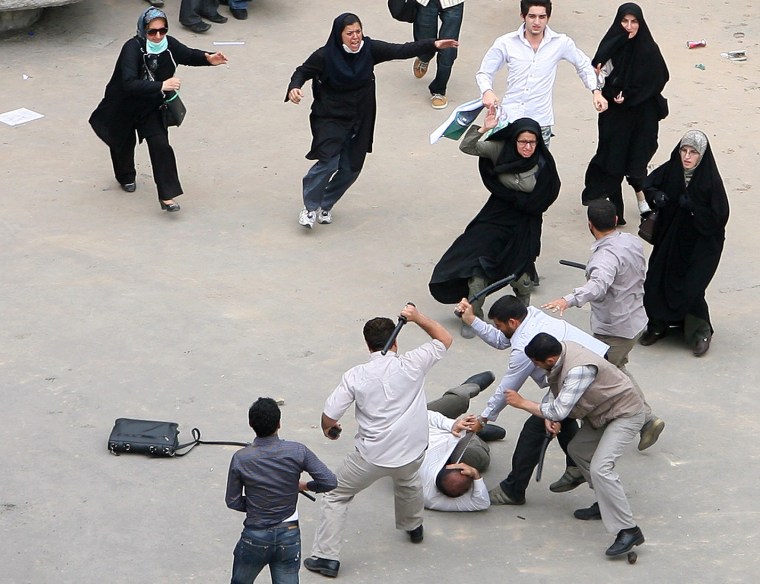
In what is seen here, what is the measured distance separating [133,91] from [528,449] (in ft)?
13.0

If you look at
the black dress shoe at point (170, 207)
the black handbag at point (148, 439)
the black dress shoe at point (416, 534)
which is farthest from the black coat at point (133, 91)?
the black dress shoe at point (416, 534)

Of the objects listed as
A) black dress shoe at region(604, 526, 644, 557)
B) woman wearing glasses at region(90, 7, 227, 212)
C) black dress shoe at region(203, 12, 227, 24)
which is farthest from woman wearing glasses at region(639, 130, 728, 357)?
black dress shoe at region(203, 12, 227, 24)

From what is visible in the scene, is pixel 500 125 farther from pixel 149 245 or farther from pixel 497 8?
pixel 497 8

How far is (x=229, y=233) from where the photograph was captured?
8984 millimetres

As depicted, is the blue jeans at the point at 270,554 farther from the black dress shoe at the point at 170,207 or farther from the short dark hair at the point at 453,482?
the black dress shoe at the point at 170,207

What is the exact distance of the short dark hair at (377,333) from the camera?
5.50 metres

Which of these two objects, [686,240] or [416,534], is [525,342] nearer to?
[416,534]

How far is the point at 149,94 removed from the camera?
8.66 m

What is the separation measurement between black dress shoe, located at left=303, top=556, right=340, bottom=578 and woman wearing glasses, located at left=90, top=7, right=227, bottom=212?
3.95 m

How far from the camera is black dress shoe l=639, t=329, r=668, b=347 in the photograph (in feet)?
25.8

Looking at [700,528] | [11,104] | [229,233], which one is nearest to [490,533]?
[700,528]

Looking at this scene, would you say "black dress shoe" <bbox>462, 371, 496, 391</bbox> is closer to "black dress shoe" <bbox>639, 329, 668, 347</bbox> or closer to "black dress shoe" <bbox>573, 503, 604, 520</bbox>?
"black dress shoe" <bbox>573, 503, 604, 520</bbox>

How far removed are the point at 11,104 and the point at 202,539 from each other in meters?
5.99

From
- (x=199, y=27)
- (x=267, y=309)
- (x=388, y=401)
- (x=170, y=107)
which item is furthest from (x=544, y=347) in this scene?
(x=199, y=27)
